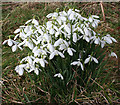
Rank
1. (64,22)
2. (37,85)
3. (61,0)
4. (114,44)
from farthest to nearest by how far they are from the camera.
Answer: (61,0) → (114,44) → (37,85) → (64,22)

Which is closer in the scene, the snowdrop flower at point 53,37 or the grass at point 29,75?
the snowdrop flower at point 53,37

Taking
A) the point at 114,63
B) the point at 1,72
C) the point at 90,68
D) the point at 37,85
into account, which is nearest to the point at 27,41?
the point at 37,85

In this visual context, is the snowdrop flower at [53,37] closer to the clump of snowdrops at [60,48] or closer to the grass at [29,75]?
the clump of snowdrops at [60,48]

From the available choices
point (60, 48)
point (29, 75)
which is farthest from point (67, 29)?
point (29, 75)

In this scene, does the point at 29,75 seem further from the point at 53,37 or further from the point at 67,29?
the point at 67,29

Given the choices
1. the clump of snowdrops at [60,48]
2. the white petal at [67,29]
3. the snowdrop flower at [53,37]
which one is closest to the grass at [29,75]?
the clump of snowdrops at [60,48]

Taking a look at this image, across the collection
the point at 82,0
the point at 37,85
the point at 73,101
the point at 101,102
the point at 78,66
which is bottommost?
the point at 101,102

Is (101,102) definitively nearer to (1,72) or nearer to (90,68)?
(90,68)

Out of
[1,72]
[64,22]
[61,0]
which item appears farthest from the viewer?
[61,0]
